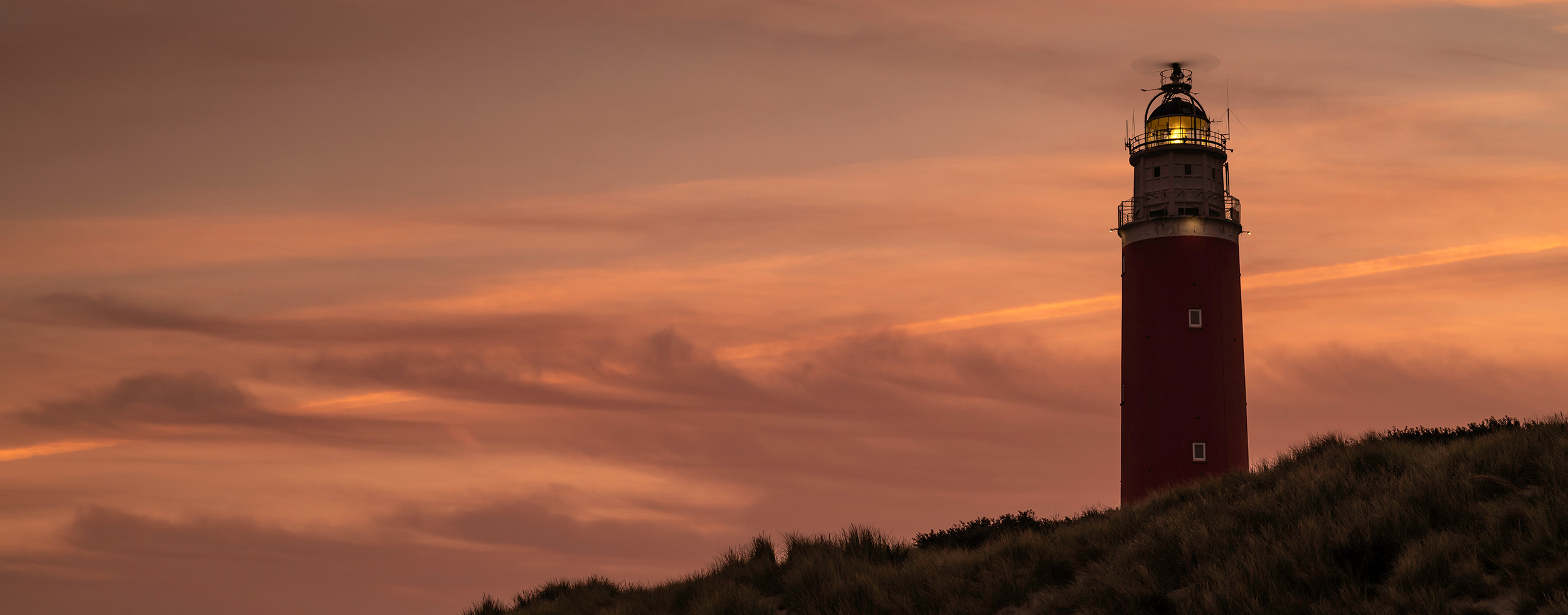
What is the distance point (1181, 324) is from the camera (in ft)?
125

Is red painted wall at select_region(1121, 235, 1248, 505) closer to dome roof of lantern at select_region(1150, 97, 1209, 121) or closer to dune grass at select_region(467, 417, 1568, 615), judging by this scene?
dome roof of lantern at select_region(1150, 97, 1209, 121)

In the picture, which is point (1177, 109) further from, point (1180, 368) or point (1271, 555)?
point (1271, 555)

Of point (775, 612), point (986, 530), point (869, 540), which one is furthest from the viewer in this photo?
point (986, 530)

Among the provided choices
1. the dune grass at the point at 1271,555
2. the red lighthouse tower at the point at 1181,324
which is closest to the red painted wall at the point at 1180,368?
the red lighthouse tower at the point at 1181,324

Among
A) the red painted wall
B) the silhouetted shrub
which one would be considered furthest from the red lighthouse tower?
the silhouetted shrub

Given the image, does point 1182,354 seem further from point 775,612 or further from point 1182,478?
point 775,612

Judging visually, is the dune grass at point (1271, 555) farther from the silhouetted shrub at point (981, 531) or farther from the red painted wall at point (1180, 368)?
the red painted wall at point (1180, 368)

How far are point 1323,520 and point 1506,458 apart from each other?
113 inches

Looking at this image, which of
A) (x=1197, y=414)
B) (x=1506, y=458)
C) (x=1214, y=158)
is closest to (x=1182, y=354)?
(x=1197, y=414)

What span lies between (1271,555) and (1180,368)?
78.2 feet

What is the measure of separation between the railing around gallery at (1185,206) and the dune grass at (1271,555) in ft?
60.0

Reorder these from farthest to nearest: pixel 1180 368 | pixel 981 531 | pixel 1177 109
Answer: pixel 1177 109 < pixel 1180 368 < pixel 981 531

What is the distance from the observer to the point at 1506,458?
16.4m

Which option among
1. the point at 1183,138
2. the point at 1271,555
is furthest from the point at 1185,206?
the point at 1271,555
